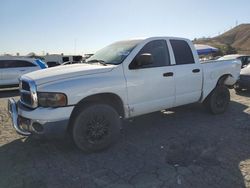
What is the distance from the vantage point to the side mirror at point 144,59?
4934 mm

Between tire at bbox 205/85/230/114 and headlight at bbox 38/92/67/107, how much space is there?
13.2 ft

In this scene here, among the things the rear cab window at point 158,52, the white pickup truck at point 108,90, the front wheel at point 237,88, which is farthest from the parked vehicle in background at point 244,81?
the rear cab window at point 158,52

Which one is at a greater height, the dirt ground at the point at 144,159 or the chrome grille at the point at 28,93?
the chrome grille at the point at 28,93

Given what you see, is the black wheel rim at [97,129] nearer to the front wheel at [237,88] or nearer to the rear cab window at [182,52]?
the rear cab window at [182,52]

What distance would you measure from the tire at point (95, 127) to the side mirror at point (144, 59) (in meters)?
0.97

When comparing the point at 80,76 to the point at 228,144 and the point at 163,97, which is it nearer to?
the point at 163,97

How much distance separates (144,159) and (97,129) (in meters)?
0.92

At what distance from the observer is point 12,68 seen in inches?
529

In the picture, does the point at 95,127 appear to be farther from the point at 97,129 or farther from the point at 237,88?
the point at 237,88

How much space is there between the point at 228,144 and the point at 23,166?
351cm

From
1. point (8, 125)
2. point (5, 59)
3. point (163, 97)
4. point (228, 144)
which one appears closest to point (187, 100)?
point (163, 97)

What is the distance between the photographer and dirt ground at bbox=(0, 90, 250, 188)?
3779 millimetres

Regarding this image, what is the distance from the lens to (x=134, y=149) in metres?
4.91

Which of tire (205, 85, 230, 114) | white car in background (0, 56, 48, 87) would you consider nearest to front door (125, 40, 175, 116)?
tire (205, 85, 230, 114)
